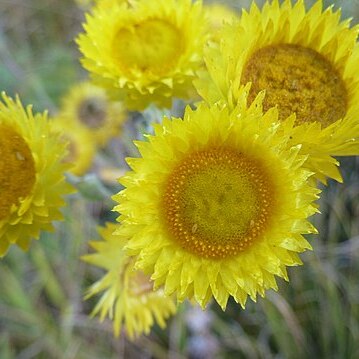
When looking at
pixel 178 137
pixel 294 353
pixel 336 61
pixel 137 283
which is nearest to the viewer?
pixel 178 137

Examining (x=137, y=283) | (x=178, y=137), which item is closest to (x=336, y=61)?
(x=178, y=137)

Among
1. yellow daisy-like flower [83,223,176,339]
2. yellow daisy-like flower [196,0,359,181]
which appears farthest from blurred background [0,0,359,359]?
yellow daisy-like flower [196,0,359,181]

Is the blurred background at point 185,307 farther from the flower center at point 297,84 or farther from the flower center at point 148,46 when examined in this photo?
the flower center at point 297,84

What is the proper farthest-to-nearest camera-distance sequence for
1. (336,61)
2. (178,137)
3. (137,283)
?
(137,283), (336,61), (178,137)

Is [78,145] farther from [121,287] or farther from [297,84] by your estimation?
[297,84]

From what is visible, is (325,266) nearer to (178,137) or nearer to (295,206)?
(295,206)

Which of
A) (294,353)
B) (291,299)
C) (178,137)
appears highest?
(178,137)

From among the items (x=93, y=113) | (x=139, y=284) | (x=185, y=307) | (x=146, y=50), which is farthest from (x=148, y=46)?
(x=93, y=113)
